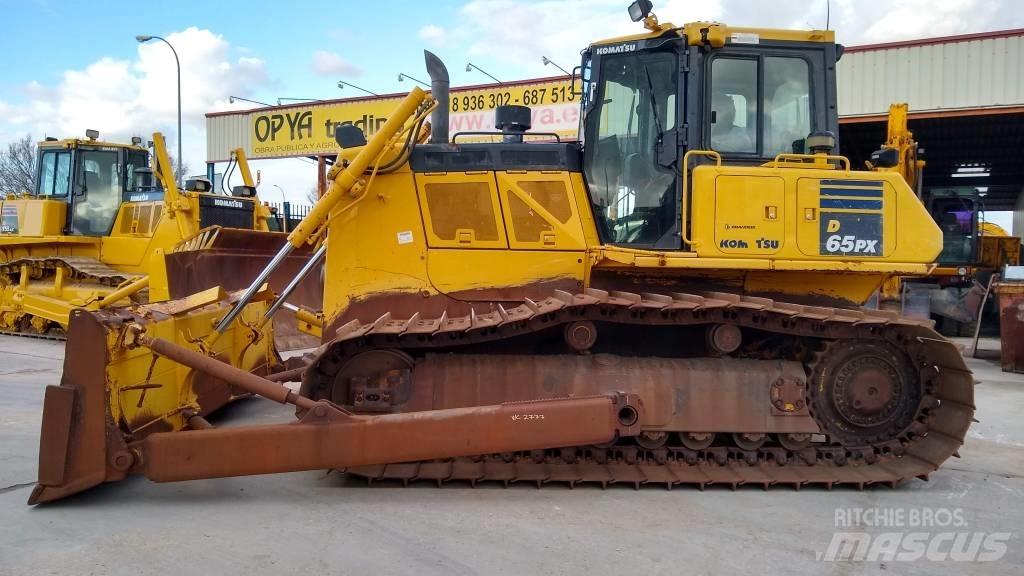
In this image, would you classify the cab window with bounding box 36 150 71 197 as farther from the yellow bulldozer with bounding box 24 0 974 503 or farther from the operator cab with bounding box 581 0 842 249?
the operator cab with bounding box 581 0 842 249

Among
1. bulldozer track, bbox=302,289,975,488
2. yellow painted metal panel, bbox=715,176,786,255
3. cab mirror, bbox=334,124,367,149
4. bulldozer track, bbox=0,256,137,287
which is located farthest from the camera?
bulldozer track, bbox=0,256,137,287

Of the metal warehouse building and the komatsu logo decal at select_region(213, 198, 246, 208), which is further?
the metal warehouse building

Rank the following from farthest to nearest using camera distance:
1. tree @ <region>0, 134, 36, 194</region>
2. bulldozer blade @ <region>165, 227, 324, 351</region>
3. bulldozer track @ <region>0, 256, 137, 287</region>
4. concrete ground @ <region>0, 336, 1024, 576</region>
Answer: tree @ <region>0, 134, 36, 194</region>, bulldozer track @ <region>0, 256, 137, 287</region>, bulldozer blade @ <region>165, 227, 324, 351</region>, concrete ground @ <region>0, 336, 1024, 576</region>

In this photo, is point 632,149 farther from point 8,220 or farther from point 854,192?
point 8,220

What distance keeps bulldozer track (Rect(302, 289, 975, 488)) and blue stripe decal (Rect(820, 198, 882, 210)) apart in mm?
720

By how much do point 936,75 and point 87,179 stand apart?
18.1 metres

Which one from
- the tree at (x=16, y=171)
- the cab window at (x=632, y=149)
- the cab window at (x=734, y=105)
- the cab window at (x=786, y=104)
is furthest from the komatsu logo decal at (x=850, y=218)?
the tree at (x=16, y=171)

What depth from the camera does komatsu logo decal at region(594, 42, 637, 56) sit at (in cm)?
537

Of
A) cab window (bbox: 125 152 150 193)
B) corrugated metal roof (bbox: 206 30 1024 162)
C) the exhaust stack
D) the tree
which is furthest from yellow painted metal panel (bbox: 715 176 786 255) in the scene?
Result: the tree

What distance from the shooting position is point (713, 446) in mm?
5285

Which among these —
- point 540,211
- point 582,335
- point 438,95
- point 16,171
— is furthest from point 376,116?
point 16,171

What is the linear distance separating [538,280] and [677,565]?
7.50 ft

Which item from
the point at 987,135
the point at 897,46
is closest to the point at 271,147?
the point at 897,46

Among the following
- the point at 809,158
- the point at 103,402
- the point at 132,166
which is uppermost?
the point at 132,166
